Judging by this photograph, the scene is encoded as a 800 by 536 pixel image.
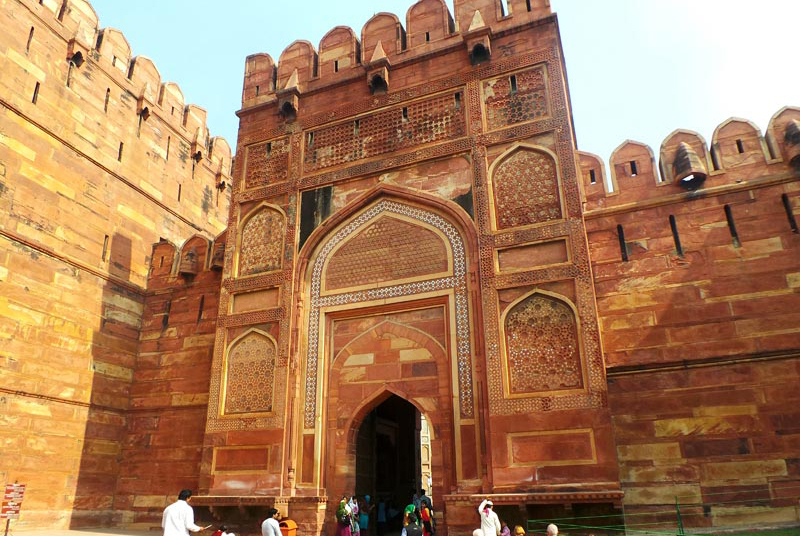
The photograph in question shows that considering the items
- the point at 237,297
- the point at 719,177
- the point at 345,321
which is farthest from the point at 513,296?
the point at 237,297

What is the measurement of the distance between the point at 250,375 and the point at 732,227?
695 centimetres

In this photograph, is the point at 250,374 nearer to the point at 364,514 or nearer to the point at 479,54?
the point at 364,514

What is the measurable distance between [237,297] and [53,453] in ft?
11.8

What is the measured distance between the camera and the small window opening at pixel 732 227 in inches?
304

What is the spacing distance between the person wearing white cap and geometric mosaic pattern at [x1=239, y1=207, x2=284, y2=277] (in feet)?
16.2

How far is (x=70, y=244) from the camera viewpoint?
10.4 m

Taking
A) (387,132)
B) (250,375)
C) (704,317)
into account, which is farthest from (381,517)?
(387,132)

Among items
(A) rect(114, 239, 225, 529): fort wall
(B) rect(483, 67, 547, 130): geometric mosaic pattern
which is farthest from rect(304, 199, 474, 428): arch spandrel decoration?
(A) rect(114, 239, 225, 529): fort wall

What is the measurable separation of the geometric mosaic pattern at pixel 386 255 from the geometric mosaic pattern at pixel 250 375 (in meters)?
1.37

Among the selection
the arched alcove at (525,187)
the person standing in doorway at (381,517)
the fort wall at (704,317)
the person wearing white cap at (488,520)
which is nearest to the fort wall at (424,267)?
the arched alcove at (525,187)

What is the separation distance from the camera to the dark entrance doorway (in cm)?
933

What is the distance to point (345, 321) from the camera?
9.02 metres

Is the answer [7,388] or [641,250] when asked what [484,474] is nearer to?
[641,250]

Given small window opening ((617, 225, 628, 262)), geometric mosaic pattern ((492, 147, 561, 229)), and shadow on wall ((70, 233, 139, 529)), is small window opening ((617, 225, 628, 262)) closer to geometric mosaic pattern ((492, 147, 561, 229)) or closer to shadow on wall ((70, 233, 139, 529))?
geometric mosaic pattern ((492, 147, 561, 229))
